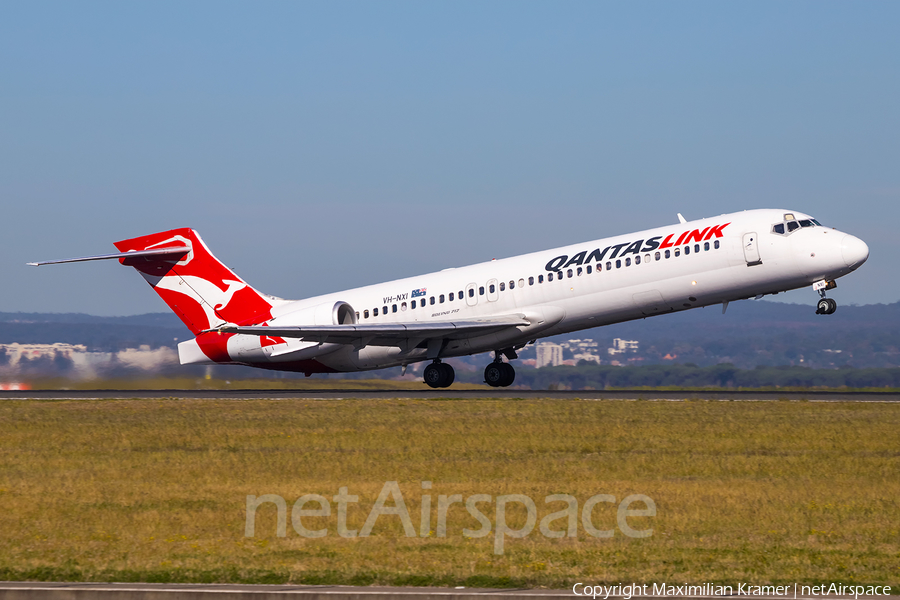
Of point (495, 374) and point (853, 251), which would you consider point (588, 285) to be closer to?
point (495, 374)

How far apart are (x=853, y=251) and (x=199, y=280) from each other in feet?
71.0

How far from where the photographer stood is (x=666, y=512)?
1295cm

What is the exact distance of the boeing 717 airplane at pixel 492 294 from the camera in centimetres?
3012

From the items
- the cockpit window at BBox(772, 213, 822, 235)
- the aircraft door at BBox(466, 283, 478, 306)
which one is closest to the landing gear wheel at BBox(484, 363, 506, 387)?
the aircraft door at BBox(466, 283, 478, 306)

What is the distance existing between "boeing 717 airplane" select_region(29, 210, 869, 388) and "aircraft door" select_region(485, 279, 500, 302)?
0.15 ft

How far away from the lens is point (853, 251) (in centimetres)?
2923

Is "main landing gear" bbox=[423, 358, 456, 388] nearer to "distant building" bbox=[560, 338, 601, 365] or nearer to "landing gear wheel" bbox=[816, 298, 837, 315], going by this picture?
"landing gear wheel" bbox=[816, 298, 837, 315]

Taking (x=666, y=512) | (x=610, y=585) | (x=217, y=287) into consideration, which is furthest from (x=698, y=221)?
(x=610, y=585)

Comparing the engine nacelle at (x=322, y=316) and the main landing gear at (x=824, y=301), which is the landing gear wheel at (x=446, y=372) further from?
the main landing gear at (x=824, y=301)

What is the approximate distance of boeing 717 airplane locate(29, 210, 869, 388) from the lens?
98.8ft

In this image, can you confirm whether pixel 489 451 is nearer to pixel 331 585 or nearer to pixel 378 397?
pixel 331 585

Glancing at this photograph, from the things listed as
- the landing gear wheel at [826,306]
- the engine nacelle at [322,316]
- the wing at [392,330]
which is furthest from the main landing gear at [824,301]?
the engine nacelle at [322,316]

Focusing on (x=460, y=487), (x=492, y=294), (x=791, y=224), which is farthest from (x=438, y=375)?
(x=460, y=487)

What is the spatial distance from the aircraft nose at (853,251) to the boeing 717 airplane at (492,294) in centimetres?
3
